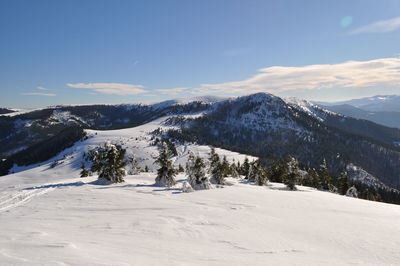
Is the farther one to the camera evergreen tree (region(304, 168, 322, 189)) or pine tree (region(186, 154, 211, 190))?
evergreen tree (region(304, 168, 322, 189))

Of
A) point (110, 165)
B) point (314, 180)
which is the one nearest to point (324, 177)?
point (314, 180)

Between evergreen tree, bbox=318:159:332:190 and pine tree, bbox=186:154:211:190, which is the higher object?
pine tree, bbox=186:154:211:190

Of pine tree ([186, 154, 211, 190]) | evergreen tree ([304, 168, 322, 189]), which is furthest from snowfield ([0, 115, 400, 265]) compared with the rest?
evergreen tree ([304, 168, 322, 189])

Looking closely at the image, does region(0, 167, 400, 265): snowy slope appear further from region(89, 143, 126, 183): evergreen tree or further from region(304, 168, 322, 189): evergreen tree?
region(304, 168, 322, 189): evergreen tree

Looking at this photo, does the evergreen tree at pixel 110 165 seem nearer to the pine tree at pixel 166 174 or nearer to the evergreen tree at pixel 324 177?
the pine tree at pixel 166 174

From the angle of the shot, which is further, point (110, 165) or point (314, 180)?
point (314, 180)

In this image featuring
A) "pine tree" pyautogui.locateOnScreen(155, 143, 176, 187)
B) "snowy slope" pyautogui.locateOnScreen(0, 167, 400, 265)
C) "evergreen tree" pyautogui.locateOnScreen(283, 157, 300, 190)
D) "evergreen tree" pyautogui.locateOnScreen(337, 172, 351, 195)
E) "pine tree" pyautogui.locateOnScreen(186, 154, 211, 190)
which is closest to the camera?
"snowy slope" pyautogui.locateOnScreen(0, 167, 400, 265)

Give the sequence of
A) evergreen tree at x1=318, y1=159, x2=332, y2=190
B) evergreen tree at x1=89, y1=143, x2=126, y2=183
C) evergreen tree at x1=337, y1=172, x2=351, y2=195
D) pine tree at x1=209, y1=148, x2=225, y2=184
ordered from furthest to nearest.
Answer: evergreen tree at x1=318, y1=159, x2=332, y2=190 < evergreen tree at x1=337, y1=172, x2=351, y2=195 < pine tree at x1=209, y1=148, x2=225, y2=184 < evergreen tree at x1=89, y1=143, x2=126, y2=183

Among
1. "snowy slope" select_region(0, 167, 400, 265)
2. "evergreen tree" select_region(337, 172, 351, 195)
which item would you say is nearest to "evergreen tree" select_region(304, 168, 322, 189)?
"evergreen tree" select_region(337, 172, 351, 195)

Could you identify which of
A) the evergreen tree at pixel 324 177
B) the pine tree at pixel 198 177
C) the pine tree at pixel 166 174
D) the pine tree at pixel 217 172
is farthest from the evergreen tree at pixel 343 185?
the pine tree at pixel 166 174

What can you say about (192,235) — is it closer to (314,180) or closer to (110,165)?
(110,165)

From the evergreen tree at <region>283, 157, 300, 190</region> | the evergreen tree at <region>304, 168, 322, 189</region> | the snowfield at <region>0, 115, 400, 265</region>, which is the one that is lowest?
the evergreen tree at <region>304, 168, 322, 189</region>

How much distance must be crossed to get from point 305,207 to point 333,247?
1073cm

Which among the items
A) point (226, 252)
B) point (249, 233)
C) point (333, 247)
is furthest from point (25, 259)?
point (333, 247)
